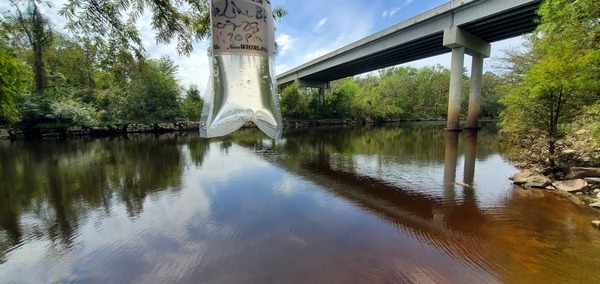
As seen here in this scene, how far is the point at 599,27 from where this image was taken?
5.25 m

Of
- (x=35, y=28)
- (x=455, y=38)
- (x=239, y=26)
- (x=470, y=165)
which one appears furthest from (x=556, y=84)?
(x=455, y=38)

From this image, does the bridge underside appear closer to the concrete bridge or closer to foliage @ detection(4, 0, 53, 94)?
the concrete bridge

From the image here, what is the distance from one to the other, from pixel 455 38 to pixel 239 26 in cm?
2052

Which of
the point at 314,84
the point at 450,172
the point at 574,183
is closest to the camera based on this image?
the point at 574,183

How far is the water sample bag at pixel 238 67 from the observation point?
1.43m

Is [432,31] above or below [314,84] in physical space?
above

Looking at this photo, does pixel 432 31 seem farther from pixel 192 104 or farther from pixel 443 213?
pixel 192 104

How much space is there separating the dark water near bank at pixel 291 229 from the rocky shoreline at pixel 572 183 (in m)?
0.36

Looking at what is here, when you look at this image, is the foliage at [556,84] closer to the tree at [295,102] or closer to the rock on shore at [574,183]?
the rock on shore at [574,183]

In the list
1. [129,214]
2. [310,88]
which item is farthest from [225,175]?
[310,88]

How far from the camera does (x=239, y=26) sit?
Answer: 57.0 inches

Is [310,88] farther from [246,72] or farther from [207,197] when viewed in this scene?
[246,72]

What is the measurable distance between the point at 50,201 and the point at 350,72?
3140 cm

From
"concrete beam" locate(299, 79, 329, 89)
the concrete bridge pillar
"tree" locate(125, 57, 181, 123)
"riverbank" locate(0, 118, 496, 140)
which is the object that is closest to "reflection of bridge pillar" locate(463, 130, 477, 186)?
the concrete bridge pillar
